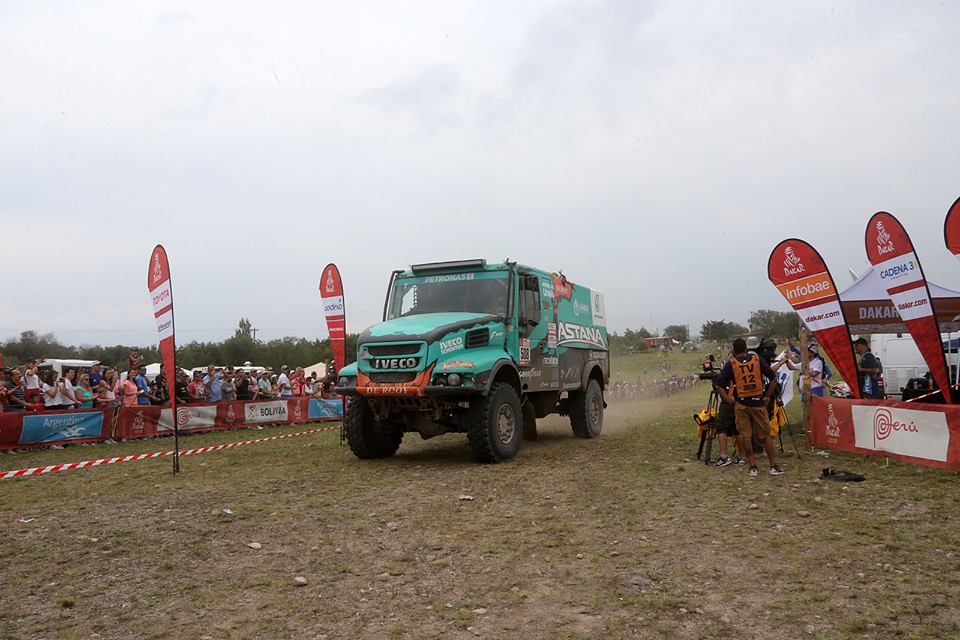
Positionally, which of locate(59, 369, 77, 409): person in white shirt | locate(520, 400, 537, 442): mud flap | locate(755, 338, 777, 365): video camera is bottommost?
locate(520, 400, 537, 442): mud flap

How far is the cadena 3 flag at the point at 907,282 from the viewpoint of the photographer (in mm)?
8820

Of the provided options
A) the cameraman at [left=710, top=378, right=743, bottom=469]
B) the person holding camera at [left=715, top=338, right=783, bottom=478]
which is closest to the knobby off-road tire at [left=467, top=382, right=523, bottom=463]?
the cameraman at [left=710, top=378, right=743, bottom=469]

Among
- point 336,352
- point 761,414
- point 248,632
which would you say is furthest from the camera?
point 336,352

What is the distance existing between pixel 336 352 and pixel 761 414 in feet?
26.6

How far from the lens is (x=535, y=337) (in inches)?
417

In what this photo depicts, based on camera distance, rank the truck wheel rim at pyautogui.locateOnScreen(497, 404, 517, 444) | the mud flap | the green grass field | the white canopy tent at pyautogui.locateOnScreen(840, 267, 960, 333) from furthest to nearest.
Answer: the white canopy tent at pyautogui.locateOnScreen(840, 267, 960, 333) < the mud flap < the truck wheel rim at pyautogui.locateOnScreen(497, 404, 517, 444) < the green grass field

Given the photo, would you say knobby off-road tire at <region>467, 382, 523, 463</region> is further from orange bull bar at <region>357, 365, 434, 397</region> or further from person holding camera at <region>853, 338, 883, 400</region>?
person holding camera at <region>853, 338, 883, 400</region>

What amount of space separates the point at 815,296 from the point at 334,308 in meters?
8.57

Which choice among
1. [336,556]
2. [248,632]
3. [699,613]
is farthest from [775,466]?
[248,632]

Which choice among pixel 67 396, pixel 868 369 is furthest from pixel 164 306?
pixel 868 369

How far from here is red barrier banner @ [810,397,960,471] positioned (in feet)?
26.9

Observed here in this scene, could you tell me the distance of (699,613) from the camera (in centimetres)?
409

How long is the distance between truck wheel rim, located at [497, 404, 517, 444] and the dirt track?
632 millimetres

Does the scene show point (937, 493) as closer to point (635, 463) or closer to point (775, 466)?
point (775, 466)
